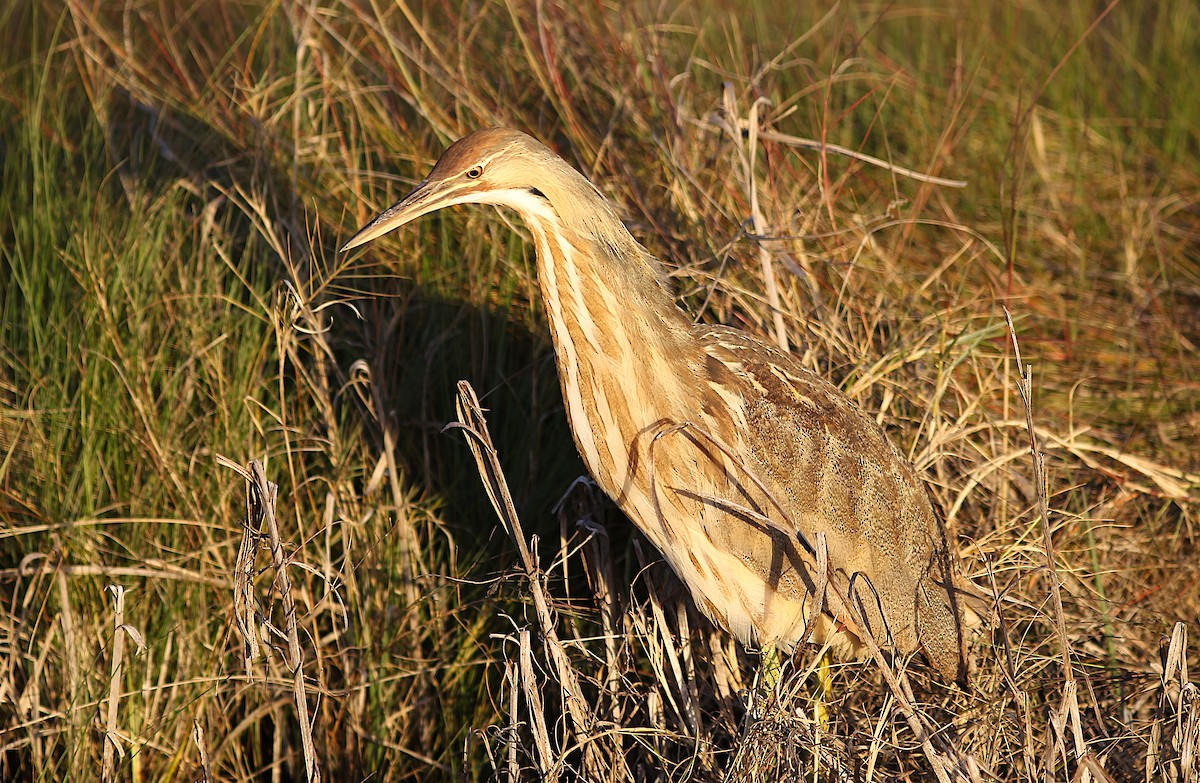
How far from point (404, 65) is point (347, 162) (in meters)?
0.36

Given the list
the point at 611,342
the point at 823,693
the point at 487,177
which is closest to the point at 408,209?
the point at 487,177

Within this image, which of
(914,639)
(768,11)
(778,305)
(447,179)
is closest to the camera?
(447,179)

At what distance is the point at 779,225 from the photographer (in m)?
3.13

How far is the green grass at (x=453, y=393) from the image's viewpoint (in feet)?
8.43

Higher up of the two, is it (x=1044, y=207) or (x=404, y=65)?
(x=404, y=65)

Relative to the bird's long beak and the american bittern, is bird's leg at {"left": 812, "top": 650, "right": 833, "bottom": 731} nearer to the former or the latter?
the american bittern

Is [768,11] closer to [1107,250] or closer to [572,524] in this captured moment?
[1107,250]

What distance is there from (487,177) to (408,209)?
138 mm

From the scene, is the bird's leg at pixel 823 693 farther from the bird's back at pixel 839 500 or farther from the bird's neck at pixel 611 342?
the bird's neck at pixel 611 342

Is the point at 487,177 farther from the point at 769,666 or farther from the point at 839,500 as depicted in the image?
the point at 769,666

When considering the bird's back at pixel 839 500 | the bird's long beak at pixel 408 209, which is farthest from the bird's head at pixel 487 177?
the bird's back at pixel 839 500

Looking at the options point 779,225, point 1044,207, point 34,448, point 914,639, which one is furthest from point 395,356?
point 1044,207

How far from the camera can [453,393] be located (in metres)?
3.00

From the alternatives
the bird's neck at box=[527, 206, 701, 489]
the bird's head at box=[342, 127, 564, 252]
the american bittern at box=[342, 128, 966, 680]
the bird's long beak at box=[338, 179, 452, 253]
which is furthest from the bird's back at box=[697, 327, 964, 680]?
the bird's long beak at box=[338, 179, 452, 253]
